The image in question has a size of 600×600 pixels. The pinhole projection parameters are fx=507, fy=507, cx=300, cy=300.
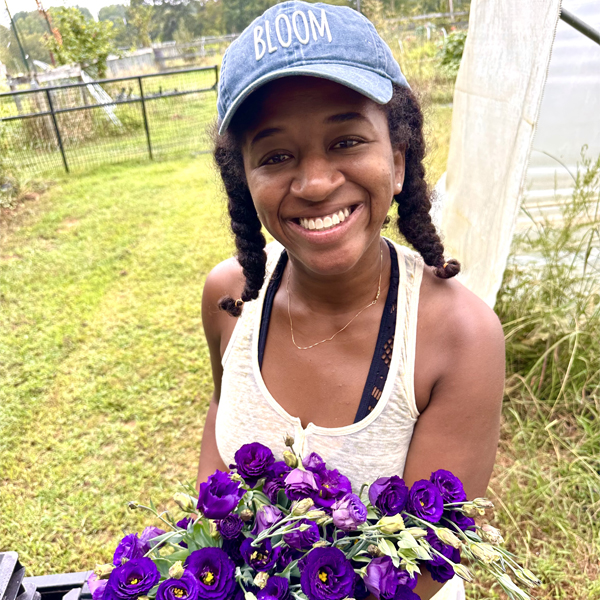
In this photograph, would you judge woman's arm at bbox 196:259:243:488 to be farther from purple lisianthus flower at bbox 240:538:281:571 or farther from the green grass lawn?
purple lisianthus flower at bbox 240:538:281:571

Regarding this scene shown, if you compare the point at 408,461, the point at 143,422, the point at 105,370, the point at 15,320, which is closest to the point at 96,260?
the point at 15,320

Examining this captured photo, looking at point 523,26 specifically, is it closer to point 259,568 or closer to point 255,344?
point 255,344

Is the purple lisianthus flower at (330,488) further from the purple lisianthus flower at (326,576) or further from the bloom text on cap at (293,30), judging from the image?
the bloom text on cap at (293,30)

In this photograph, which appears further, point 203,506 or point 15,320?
point 15,320

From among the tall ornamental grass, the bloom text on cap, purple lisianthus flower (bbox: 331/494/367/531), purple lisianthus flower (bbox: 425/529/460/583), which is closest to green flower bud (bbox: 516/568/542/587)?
purple lisianthus flower (bbox: 425/529/460/583)

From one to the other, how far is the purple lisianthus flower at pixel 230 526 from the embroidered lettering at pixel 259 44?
3.01ft

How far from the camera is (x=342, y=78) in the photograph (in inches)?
39.9

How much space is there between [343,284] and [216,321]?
52 cm

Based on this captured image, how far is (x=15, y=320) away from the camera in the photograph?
462 centimetres

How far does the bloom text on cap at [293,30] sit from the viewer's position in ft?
3.44

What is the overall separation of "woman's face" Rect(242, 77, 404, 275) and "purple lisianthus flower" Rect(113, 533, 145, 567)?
0.70 meters

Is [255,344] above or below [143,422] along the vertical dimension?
above

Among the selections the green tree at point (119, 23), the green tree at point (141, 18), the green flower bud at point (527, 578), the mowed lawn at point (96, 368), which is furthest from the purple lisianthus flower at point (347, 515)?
the green tree at point (141, 18)

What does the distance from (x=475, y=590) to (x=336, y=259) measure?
5.69 ft
